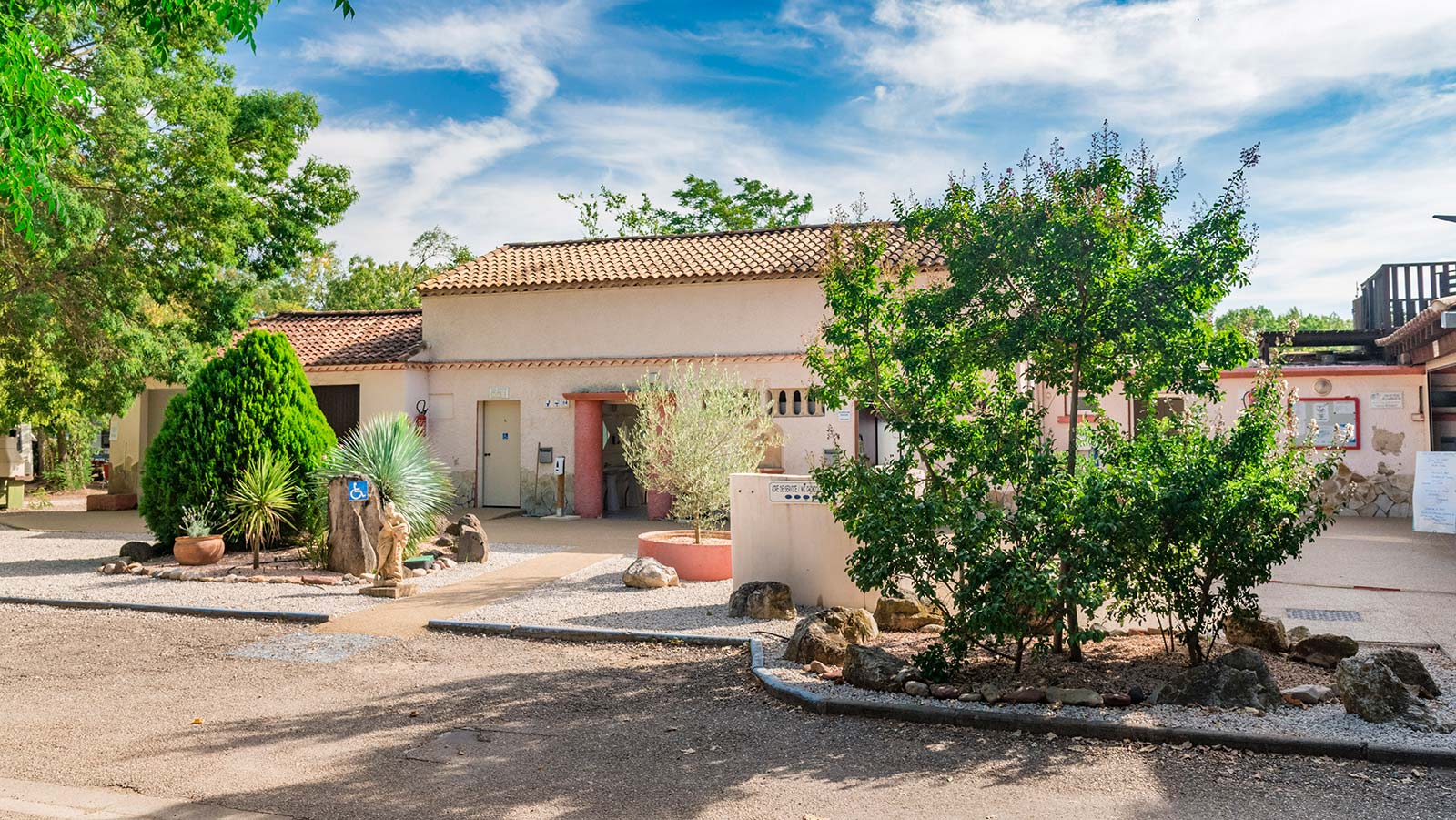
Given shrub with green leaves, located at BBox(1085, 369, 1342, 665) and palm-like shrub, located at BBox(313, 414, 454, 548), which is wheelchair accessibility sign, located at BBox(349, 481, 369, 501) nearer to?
palm-like shrub, located at BBox(313, 414, 454, 548)

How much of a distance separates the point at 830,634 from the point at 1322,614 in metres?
4.71

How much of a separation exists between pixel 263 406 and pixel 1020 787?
1035 cm

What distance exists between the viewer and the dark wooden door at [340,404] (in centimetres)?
1991

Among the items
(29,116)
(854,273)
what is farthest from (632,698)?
(29,116)

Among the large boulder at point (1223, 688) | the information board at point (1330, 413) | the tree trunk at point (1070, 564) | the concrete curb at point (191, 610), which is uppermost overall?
the information board at point (1330, 413)

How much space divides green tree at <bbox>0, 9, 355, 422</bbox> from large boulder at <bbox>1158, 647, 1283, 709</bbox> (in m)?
13.9

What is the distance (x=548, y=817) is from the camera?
14.1 ft

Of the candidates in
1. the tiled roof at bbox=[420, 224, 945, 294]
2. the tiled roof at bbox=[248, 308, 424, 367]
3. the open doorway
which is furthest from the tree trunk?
the tiled roof at bbox=[248, 308, 424, 367]

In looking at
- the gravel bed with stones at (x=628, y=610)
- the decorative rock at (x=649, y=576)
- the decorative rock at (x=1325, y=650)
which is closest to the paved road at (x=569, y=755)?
the gravel bed with stones at (x=628, y=610)

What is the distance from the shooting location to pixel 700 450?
11844mm

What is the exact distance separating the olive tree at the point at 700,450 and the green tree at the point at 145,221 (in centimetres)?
762

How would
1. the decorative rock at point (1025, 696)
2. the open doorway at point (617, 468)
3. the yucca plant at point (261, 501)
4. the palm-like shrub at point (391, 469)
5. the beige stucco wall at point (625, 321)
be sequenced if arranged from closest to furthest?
the decorative rock at point (1025, 696)
the yucca plant at point (261, 501)
the palm-like shrub at point (391, 469)
the beige stucco wall at point (625, 321)
the open doorway at point (617, 468)

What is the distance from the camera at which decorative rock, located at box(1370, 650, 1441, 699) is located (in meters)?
5.79

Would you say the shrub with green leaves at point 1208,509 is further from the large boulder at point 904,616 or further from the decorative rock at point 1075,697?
the large boulder at point 904,616
